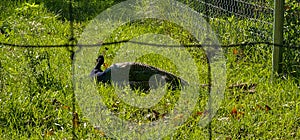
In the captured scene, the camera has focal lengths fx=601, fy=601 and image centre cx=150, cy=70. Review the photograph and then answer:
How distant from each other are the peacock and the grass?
98 millimetres

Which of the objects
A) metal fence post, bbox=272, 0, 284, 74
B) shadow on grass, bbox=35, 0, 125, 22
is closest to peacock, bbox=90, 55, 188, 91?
metal fence post, bbox=272, 0, 284, 74

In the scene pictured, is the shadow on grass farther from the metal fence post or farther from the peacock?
the metal fence post

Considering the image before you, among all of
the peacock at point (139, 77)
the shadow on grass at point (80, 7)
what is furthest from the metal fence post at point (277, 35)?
the shadow on grass at point (80, 7)

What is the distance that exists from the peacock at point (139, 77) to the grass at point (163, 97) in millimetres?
98

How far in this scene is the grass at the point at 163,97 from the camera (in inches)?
143

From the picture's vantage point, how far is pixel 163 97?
4.08 meters

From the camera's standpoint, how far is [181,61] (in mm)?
4707

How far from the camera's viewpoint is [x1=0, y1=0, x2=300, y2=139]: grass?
11.9 feet

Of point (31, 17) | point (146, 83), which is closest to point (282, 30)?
point (146, 83)

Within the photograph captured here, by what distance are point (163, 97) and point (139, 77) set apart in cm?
31

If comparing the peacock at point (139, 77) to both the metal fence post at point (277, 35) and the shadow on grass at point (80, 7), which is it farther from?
the shadow on grass at point (80, 7)

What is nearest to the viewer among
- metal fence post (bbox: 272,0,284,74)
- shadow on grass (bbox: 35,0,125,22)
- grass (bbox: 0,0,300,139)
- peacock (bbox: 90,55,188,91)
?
grass (bbox: 0,0,300,139)

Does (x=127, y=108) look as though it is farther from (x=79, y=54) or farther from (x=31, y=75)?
(x=79, y=54)

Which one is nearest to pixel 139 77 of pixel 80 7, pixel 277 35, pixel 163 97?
pixel 163 97
